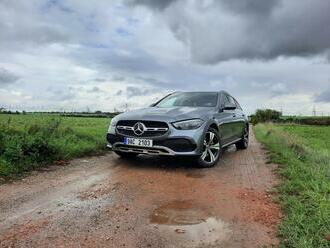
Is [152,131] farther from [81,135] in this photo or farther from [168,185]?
[81,135]

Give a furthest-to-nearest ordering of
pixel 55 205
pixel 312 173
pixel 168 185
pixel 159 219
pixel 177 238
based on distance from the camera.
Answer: pixel 312 173 < pixel 168 185 < pixel 55 205 < pixel 159 219 < pixel 177 238

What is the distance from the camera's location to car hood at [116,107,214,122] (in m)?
7.94

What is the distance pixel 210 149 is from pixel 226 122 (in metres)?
1.37

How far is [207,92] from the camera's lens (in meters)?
9.88

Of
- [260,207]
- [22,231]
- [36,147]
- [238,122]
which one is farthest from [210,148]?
[22,231]

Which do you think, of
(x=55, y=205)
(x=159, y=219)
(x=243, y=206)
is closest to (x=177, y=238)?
(x=159, y=219)

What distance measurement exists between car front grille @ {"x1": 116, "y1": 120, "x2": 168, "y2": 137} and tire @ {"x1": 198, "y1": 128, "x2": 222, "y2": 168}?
86 cm

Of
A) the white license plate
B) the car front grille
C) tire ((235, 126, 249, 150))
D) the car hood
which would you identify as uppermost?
the car hood

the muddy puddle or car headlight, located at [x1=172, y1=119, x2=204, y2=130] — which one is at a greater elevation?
car headlight, located at [x1=172, y1=119, x2=204, y2=130]

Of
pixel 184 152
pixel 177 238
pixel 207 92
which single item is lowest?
pixel 177 238

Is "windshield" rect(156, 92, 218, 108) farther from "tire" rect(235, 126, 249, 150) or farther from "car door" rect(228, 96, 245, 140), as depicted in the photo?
"tire" rect(235, 126, 249, 150)

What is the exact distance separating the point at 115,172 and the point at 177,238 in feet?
11.5

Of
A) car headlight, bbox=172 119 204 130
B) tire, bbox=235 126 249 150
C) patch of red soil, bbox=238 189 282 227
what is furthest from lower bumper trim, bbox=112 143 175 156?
tire, bbox=235 126 249 150

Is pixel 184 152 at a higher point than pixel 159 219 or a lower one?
higher
